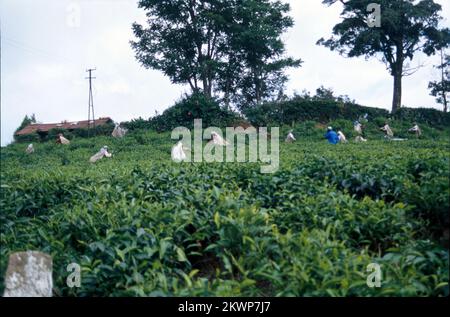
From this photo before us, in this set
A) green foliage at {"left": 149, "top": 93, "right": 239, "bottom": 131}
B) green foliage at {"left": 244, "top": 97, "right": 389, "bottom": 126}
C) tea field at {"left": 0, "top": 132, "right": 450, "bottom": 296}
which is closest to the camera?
tea field at {"left": 0, "top": 132, "right": 450, "bottom": 296}

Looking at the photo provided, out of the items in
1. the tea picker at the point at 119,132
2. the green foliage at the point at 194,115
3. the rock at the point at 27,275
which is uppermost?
the green foliage at the point at 194,115

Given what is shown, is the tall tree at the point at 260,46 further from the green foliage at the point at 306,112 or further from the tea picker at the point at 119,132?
the tea picker at the point at 119,132

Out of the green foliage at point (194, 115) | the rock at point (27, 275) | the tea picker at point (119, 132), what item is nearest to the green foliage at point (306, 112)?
the green foliage at point (194, 115)

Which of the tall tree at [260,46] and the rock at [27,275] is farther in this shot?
the tall tree at [260,46]

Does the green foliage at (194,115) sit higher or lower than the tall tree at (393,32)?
lower

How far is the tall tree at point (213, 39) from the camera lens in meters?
26.7

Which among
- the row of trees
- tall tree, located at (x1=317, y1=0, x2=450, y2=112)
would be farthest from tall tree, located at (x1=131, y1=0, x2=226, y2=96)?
tall tree, located at (x1=317, y1=0, x2=450, y2=112)

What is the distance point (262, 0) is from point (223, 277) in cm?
2561

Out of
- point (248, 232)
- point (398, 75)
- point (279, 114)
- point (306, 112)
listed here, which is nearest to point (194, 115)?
point (279, 114)

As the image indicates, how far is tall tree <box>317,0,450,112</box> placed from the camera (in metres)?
24.2

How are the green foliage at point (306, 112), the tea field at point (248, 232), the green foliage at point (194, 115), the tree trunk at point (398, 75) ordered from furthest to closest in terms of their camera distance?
the tree trunk at point (398, 75) < the green foliage at point (306, 112) < the green foliage at point (194, 115) < the tea field at point (248, 232)

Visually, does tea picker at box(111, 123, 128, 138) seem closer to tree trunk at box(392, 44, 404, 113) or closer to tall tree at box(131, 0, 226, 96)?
tall tree at box(131, 0, 226, 96)

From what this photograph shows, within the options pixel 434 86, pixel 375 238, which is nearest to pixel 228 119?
pixel 434 86

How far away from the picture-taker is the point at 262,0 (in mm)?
27422
